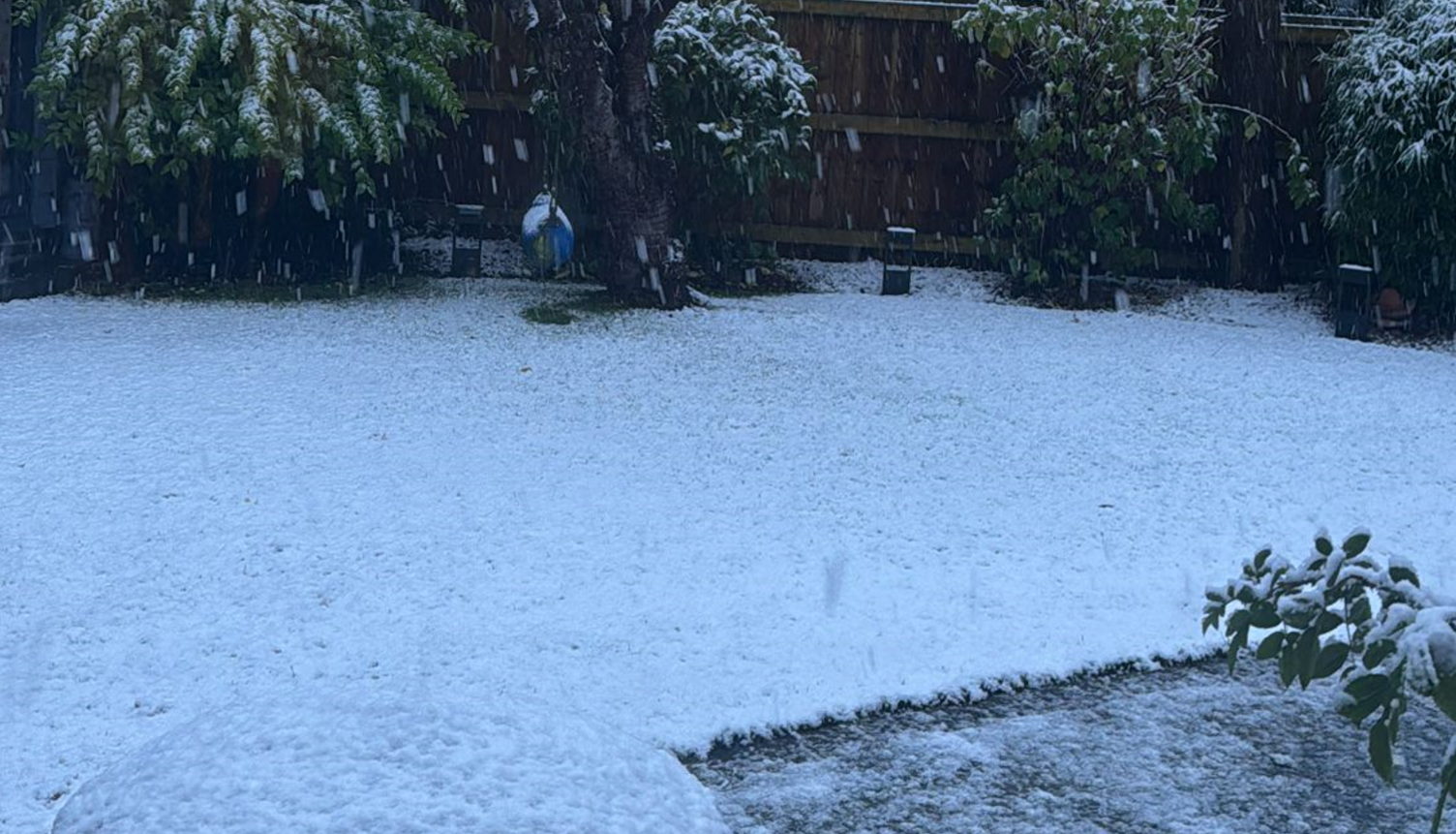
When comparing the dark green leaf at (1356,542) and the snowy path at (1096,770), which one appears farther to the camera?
the snowy path at (1096,770)

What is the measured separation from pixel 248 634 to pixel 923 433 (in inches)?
121

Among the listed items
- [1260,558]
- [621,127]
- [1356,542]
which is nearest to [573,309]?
[621,127]

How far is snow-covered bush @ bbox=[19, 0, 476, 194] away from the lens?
8.16m

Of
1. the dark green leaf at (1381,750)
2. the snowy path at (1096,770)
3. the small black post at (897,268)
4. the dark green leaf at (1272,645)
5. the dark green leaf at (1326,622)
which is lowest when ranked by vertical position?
the snowy path at (1096,770)

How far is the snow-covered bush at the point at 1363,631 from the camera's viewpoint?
6.48 feet

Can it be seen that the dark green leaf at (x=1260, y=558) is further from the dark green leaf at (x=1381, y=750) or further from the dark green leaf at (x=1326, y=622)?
the dark green leaf at (x=1381, y=750)

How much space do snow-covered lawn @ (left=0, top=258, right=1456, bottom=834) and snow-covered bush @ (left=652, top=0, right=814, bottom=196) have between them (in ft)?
4.53

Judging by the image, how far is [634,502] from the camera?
5.36 meters

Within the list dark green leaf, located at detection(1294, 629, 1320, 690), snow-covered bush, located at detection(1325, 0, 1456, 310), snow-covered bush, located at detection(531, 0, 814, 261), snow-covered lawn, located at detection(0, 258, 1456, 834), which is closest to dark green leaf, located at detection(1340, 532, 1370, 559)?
dark green leaf, located at detection(1294, 629, 1320, 690)

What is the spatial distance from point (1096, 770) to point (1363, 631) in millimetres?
1347

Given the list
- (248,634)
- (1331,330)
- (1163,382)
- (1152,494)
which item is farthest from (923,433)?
(1331,330)

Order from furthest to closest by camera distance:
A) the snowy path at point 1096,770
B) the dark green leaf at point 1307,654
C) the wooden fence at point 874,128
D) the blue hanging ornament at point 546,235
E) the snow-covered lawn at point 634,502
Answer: the wooden fence at point 874,128 < the blue hanging ornament at point 546,235 < the snow-covered lawn at point 634,502 < the snowy path at point 1096,770 < the dark green leaf at point 1307,654

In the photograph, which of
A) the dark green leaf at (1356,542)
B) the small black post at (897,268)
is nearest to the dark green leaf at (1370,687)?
the dark green leaf at (1356,542)

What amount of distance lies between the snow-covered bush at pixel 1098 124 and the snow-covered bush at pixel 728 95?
3.73 ft
